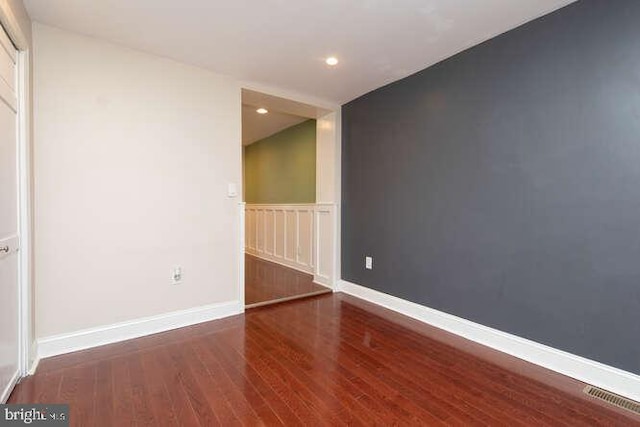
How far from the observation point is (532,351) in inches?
88.2

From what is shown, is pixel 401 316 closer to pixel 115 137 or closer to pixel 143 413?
pixel 143 413

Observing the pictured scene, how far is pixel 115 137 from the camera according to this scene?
8.25 feet

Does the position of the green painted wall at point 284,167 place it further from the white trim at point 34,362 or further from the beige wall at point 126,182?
the white trim at point 34,362

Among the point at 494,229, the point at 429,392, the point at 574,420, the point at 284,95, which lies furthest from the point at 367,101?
the point at 574,420

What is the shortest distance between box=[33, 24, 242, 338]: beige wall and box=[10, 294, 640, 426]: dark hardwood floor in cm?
41

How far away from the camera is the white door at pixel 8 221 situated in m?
1.69

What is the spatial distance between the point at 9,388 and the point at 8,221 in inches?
36.5

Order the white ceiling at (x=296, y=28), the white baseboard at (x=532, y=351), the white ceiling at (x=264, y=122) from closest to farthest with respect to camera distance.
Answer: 1. the white baseboard at (x=532, y=351)
2. the white ceiling at (x=296, y=28)
3. the white ceiling at (x=264, y=122)

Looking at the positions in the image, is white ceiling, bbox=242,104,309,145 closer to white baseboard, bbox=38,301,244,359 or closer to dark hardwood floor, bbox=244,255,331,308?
dark hardwood floor, bbox=244,255,331,308

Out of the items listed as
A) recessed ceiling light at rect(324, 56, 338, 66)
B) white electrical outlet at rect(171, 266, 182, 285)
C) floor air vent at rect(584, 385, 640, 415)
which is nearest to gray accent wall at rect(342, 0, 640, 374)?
floor air vent at rect(584, 385, 640, 415)

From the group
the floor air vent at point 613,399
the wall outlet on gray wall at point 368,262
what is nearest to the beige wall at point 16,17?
the wall outlet on gray wall at point 368,262

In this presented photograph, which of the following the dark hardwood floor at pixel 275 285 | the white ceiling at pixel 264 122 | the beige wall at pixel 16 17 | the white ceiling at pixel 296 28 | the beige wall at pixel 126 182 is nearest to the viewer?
the beige wall at pixel 16 17

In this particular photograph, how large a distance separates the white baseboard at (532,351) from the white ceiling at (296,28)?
7.40 ft

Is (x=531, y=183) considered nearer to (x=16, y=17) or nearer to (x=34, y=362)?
(x=16, y=17)
